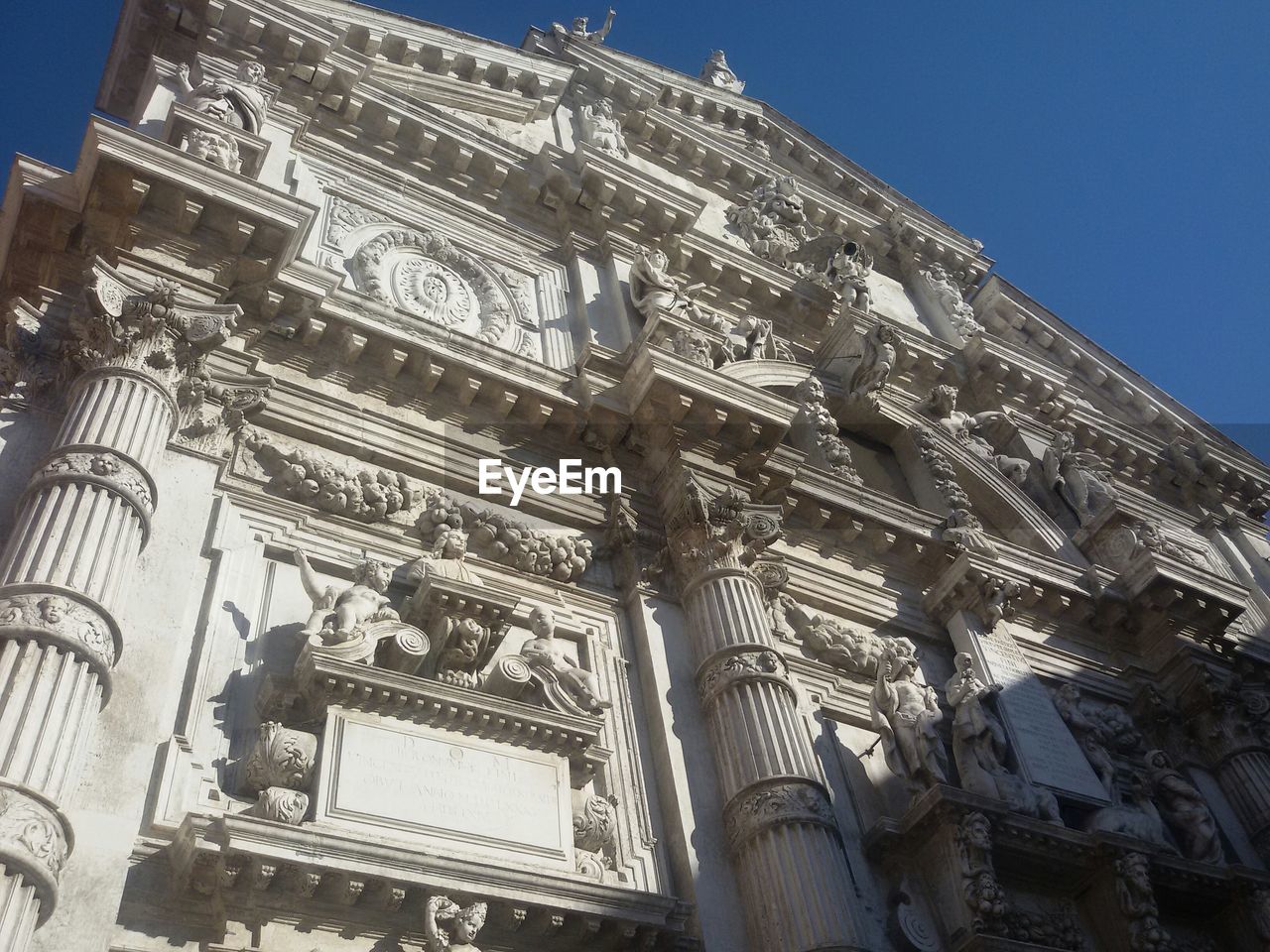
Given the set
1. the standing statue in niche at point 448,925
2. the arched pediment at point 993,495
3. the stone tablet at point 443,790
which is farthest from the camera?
the arched pediment at point 993,495

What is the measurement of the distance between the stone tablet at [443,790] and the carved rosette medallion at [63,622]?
5.22 ft

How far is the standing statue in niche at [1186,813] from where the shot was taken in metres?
11.5

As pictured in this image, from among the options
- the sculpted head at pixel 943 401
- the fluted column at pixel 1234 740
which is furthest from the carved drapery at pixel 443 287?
the fluted column at pixel 1234 740

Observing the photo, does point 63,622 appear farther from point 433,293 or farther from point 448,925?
point 433,293

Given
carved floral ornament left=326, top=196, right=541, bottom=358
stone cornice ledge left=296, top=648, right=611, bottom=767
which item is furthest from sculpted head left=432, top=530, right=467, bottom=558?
carved floral ornament left=326, top=196, right=541, bottom=358

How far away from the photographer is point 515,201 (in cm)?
1456

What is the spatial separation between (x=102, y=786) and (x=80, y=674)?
699 millimetres

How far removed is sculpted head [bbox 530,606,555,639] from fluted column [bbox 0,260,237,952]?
315cm

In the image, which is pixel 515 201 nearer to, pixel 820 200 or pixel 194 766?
pixel 820 200

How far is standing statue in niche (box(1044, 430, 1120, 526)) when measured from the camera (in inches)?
636

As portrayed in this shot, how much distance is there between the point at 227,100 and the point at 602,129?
6.67 meters

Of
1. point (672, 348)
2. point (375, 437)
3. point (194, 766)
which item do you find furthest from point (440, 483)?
point (194, 766)

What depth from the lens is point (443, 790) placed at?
7902mm

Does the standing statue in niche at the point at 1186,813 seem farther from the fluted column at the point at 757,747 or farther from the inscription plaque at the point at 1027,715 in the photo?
the fluted column at the point at 757,747
